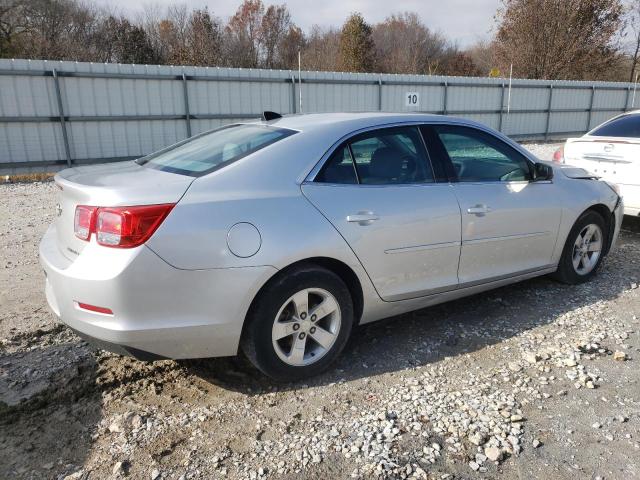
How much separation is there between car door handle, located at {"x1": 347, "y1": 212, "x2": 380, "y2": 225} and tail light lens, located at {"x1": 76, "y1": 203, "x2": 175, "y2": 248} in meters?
1.06

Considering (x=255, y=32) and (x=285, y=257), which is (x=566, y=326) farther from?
(x=255, y=32)

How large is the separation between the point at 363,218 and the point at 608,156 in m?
4.55

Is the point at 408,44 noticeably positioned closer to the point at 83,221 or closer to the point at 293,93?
the point at 293,93

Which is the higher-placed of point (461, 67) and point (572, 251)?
point (461, 67)

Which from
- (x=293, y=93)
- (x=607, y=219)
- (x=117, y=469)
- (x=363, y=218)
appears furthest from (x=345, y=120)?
(x=293, y=93)

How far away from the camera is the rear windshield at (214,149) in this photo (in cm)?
316

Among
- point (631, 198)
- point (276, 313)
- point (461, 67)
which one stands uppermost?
point (461, 67)

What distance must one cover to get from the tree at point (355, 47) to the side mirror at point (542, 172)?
32319 mm

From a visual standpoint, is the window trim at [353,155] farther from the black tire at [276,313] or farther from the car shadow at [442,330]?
the car shadow at [442,330]

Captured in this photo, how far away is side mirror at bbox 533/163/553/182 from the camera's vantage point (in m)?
4.26

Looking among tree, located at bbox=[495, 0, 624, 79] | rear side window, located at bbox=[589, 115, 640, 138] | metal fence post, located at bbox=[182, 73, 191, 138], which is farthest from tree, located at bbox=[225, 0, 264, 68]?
rear side window, located at bbox=[589, 115, 640, 138]

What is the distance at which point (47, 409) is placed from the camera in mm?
2967

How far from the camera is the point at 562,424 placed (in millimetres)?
2830

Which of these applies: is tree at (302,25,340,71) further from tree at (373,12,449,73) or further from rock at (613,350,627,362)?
rock at (613,350,627,362)
